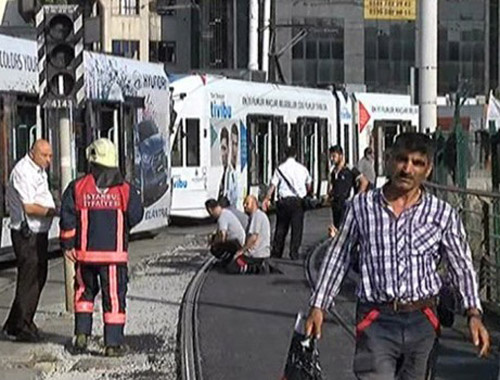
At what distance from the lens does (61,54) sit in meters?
15.0

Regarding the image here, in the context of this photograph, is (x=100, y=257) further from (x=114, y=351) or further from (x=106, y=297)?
(x=114, y=351)

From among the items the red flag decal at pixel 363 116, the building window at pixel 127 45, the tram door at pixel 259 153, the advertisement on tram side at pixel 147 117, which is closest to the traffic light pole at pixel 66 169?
the advertisement on tram side at pixel 147 117

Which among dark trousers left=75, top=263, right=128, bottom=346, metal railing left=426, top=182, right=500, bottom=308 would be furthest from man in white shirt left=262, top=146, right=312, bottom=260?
dark trousers left=75, top=263, right=128, bottom=346

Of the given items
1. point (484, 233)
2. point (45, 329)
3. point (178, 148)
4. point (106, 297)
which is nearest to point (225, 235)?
point (484, 233)

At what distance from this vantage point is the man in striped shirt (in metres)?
6.70

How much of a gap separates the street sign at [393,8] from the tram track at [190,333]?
8742mm

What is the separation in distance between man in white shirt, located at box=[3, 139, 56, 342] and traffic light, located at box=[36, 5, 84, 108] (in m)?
2.32

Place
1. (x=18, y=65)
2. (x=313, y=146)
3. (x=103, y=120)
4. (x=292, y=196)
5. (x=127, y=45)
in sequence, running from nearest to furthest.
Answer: (x=18, y=65), (x=292, y=196), (x=103, y=120), (x=313, y=146), (x=127, y=45)

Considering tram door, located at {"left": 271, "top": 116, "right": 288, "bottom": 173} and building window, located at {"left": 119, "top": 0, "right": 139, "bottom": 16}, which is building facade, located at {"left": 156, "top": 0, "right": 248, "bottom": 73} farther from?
tram door, located at {"left": 271, "top": 116, "right": 288, "bottom": 173}

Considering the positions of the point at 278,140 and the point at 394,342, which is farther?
the point at 278,140

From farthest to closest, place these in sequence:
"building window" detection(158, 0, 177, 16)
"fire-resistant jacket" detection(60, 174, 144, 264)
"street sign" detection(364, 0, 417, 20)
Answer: "building window" detection(158, 0, 177, 16), "street sign" detection(364, 0, 417, 20), "fire-resistant jacket" detection(60, 174, 144, 264)

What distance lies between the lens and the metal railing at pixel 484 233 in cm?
1398

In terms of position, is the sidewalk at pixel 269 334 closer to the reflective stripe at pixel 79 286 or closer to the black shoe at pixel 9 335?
the reflective stripe at pixel 79 286

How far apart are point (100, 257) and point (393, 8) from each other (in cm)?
1485
